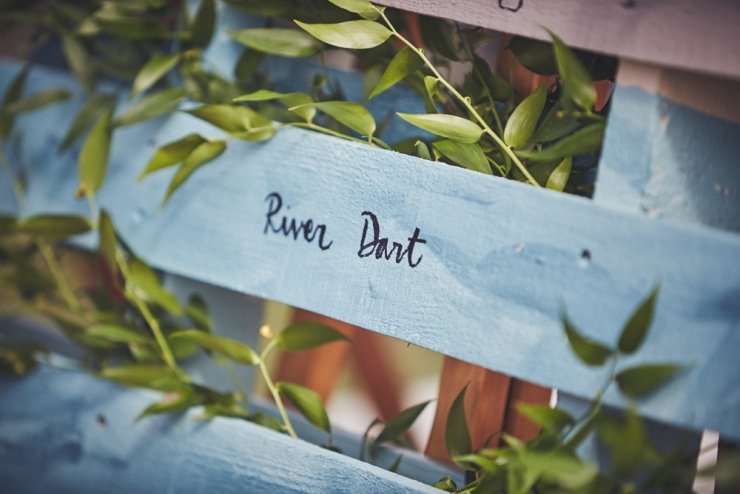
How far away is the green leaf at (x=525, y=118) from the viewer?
49 cm

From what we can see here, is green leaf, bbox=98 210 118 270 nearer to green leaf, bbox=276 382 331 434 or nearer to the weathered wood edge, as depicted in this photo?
green leaf, bbox=276 382 331 434

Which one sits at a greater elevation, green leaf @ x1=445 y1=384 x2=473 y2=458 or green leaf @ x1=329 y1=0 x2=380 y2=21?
green leaf @ x1=329 y1=0 x2=380 y2=21

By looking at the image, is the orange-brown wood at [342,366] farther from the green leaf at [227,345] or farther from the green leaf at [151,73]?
the green leaf at [151,73]

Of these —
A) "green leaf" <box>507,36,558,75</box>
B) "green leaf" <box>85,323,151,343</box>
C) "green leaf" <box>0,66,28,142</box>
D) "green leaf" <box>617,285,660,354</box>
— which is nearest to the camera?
"green leaf" <box>617,285,660,354</box>

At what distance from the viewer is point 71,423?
2.20 feet

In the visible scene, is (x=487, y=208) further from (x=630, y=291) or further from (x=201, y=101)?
(x=201, y=101)

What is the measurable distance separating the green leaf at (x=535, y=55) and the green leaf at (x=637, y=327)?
0.61 ft

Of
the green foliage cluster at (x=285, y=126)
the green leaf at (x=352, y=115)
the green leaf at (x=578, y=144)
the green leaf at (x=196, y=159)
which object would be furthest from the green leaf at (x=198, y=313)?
the green leaf at (x=578, y=144)

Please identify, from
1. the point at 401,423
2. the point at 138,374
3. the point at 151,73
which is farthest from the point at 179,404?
the point at 151,73

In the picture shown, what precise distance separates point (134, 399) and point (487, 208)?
0.38m

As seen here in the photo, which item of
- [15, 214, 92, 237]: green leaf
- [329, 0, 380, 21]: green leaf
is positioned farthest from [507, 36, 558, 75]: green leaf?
[15, 214, 92, 237]: green leaf

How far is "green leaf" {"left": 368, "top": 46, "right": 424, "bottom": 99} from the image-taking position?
1.66ft

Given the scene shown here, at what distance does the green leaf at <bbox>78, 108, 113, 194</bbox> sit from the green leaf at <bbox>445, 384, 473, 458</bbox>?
15.0 inches

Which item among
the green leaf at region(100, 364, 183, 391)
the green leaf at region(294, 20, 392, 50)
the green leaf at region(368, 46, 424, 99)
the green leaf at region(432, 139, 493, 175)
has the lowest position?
the green leaf at region(100, 364, 183, 391)
